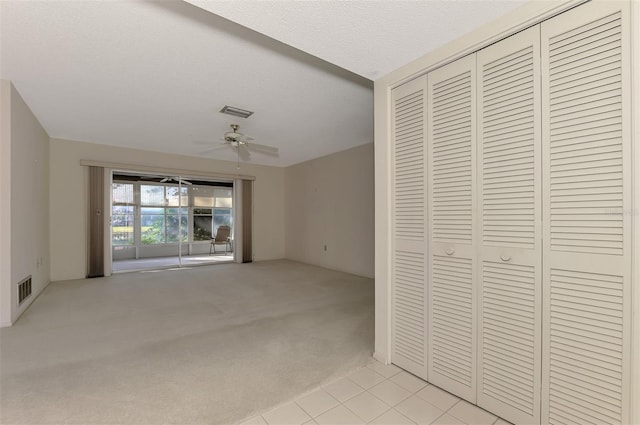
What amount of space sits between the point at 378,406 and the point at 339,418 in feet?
0.87

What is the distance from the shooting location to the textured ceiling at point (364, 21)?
1428 millimetres

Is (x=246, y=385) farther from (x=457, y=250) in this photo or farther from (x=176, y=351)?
(x=457, y=250)

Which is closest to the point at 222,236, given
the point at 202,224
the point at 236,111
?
the point at 202,224

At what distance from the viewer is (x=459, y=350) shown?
171cm

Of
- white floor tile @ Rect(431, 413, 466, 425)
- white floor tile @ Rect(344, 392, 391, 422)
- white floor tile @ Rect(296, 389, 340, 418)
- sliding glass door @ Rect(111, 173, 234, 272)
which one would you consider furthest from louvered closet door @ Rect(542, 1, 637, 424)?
sliding glass door @ Rect(111, 173, 234, 272)

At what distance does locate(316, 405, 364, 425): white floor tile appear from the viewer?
59.0 inches

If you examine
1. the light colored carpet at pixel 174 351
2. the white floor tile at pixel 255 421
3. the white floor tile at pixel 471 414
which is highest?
the white floor tile at pixel 255 421

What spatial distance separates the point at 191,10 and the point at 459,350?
9.37 feet

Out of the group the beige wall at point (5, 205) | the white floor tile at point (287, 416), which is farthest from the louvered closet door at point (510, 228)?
the beige wall at point (5, 205)

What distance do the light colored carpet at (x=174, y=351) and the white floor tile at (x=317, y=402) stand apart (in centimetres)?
8

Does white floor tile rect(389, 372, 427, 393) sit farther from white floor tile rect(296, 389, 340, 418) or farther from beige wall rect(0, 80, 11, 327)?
beige wall rect(0, 80, 11, 327)

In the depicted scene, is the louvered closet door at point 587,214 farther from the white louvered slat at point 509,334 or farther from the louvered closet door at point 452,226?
the louvered closet door at point 452,226

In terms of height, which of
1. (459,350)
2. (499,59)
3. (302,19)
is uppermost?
(302,19)

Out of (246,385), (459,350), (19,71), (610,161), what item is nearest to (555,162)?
(610,161)
